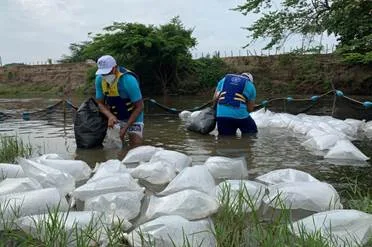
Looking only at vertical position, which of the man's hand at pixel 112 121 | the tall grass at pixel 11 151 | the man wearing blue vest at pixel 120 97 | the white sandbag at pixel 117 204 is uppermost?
the man wearing blue vest at pixel 120 97

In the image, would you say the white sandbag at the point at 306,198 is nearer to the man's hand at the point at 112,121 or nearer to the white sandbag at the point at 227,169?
the white sandbag at the point at 227,169

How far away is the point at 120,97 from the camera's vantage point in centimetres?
639

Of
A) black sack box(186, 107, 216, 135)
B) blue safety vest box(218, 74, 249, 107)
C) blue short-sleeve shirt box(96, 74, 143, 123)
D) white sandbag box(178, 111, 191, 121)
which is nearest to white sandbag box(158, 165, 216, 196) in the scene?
blue short-sleeve shirt box(96, 74, 143, 123)

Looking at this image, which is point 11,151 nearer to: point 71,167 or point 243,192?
point 71,167

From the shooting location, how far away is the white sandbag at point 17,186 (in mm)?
3319

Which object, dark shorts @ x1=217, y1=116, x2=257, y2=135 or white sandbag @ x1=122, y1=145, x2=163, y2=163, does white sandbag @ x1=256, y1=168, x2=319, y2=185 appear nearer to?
white sandbag @ x1=122, y1=145, x2=163, y2=163

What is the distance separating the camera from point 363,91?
22125 mm

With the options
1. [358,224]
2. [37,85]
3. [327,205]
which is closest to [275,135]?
[327,205]

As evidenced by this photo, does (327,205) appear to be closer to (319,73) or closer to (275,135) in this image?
(275,135)

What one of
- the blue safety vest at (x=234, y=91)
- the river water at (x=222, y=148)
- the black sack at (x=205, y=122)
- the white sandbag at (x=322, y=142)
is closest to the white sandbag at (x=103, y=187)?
the river water at (x=222, y=148)

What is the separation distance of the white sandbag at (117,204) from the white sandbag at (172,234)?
0.48 meters

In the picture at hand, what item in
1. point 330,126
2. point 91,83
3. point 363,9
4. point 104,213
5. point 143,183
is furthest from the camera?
point 91,83

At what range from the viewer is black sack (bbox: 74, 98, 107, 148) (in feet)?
20.9

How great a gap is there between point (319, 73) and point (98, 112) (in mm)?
19204
